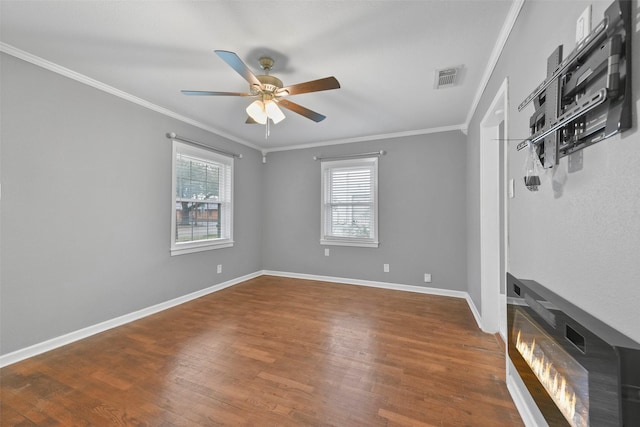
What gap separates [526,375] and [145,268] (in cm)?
378

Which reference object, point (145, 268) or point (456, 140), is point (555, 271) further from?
point (145, 268)

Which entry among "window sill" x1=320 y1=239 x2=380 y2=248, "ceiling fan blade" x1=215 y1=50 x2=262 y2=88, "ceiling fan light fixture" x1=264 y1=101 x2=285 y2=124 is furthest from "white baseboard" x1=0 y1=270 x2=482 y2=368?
"ceiling fan blade" x1=215 y1=50 x2=262 y2=88

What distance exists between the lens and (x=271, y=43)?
2.06 meters

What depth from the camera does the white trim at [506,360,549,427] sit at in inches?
55.4

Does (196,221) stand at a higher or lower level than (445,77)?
lower

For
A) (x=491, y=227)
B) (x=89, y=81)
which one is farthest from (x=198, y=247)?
(x=491, y=227)

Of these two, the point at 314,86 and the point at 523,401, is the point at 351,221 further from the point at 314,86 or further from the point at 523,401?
the point at 523,401

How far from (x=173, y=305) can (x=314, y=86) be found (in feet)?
11.0

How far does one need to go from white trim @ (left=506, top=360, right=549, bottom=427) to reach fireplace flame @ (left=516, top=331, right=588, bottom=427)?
299 mm

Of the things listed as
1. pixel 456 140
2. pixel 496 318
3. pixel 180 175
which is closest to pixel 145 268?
pixel 180 175

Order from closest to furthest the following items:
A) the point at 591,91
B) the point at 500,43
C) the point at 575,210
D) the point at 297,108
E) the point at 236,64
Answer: the point at 591,91, the point at 575,210, the point at 236,64, the point at 500,43, the point at 297,108

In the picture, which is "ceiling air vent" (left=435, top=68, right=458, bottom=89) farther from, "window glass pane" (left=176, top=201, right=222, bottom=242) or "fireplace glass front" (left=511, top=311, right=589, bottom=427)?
"window glass pane" (left=176, top=201, right=222, bottom=242)

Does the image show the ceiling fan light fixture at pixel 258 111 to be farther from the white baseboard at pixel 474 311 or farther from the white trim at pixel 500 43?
the white baseboard at pixel 474 311

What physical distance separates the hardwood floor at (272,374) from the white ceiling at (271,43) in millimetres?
2616
